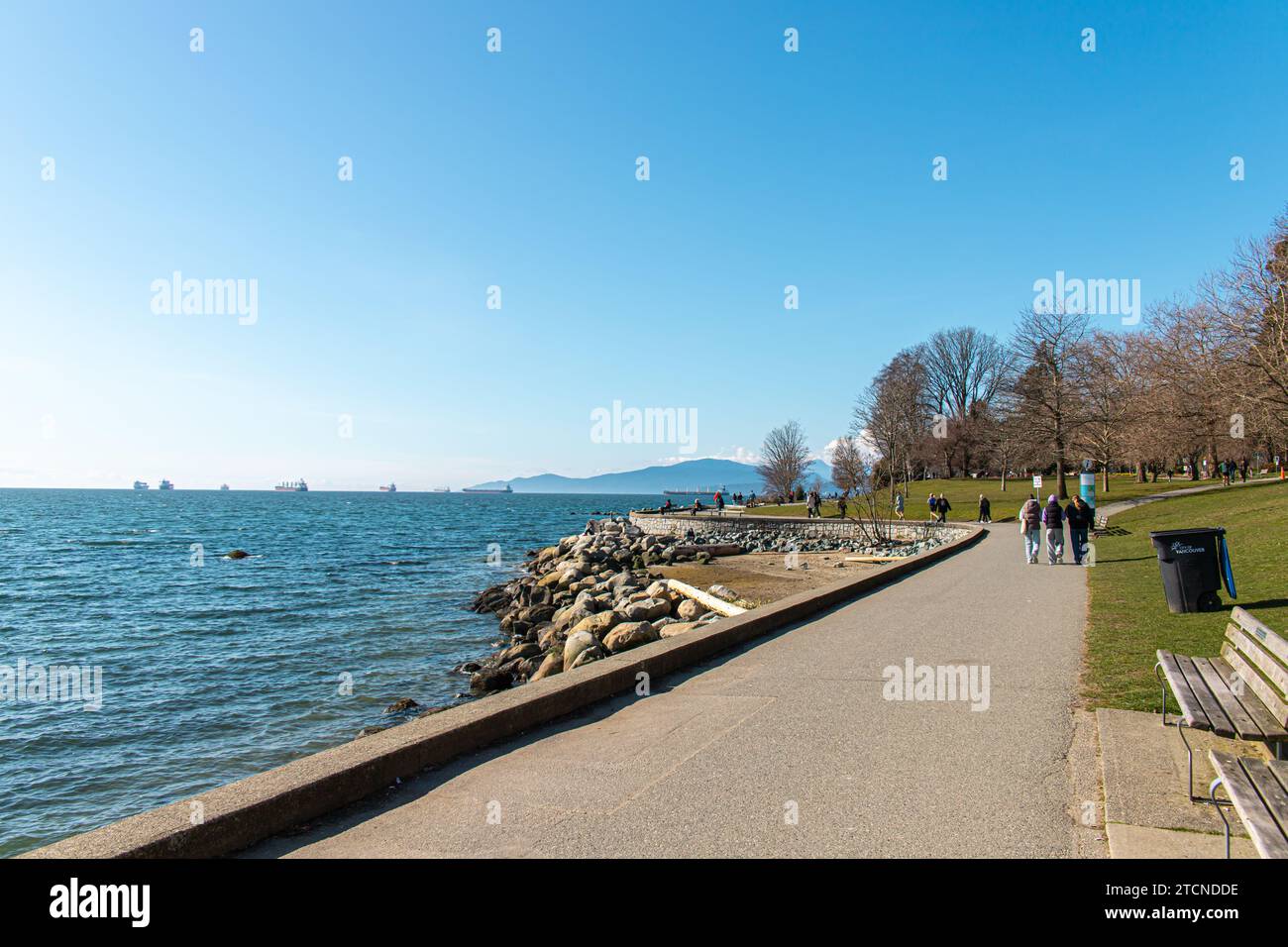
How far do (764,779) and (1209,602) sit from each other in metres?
8.00

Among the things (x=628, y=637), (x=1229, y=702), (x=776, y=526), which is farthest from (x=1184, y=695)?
(x=776, y=526)

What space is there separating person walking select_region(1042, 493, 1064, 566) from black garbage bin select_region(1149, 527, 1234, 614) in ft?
28.0

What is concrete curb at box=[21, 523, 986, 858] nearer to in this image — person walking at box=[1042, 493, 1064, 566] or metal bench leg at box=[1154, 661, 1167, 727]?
metal bench leg at box=[1154, 661, 1167, 727]

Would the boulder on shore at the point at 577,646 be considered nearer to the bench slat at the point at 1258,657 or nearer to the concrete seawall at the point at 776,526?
the bench slat at the point at 1258,657

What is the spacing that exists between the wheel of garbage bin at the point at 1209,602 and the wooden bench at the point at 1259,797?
7.30 m

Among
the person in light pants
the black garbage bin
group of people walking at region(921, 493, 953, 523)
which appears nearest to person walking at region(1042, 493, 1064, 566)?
the person in light pants

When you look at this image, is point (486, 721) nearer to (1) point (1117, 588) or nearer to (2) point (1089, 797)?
(2) point (1089, 797)

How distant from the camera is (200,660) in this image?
671 inches

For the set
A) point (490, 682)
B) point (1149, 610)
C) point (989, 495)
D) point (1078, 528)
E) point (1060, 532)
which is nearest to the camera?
point (1149, 610)

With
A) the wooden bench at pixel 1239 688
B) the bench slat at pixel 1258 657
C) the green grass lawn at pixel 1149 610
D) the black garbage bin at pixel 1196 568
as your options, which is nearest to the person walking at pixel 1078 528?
the green grass lawn at pixel 1149 610

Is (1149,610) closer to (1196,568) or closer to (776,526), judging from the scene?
(1196,568)

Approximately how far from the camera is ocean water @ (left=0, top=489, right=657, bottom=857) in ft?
33.1
